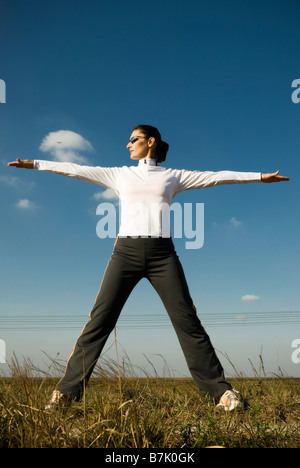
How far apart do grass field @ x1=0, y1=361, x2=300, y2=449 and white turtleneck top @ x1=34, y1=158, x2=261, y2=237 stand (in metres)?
1.60

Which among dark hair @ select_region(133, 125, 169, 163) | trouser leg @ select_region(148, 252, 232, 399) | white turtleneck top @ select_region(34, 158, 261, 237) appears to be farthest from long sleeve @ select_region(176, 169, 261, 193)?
trouser leg @ select_region(148, 252, 232, 399)

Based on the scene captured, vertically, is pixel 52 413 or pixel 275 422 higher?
pixel 52 413

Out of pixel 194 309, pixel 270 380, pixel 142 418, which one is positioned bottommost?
pixel 270 380

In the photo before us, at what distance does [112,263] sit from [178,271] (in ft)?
2.41

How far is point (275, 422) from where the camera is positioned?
11.8 ft

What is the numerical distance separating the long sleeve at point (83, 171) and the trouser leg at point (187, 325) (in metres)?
1.16

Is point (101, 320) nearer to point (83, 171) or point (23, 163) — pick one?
point (83, 171)

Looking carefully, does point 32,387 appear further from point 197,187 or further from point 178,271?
point 197,187

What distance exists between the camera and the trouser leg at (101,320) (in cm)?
389

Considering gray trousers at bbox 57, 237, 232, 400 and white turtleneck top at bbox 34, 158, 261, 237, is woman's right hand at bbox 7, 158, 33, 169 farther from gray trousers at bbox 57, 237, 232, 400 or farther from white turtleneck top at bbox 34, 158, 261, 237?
gray trousers at bbox 57, 237, 232, 400

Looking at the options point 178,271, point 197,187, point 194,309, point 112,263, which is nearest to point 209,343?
point 194,309

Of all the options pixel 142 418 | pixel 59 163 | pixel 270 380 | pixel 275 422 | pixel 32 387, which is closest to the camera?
pixel 142 418

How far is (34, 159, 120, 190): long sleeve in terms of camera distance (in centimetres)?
439

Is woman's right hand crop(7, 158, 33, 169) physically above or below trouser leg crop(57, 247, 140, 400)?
above
